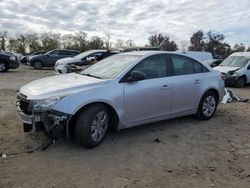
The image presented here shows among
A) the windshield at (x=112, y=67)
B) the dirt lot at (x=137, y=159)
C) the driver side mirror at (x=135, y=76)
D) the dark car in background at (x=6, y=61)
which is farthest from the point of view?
the dark car in background at (x=6, y=61)

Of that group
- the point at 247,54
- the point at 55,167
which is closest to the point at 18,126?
the point at 55,167

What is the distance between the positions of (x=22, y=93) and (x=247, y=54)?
13.8m

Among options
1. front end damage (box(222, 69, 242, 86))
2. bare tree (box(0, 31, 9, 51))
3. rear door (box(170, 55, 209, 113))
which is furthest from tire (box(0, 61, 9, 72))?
bare tree (box(0, 31, 9, 51))

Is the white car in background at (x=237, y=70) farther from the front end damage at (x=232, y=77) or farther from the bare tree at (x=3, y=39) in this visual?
the bare tree at (x=3, y=39)

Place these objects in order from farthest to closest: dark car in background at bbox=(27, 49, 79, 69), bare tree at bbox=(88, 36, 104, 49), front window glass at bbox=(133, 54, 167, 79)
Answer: bare tree at bbox=(88, 36, 104, 49) < dark car in background at bbox=(27, 49, 79, 69) < front window glass at bbox=(133, 54, 167, 79)

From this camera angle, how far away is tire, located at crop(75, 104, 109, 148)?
16.8 feet

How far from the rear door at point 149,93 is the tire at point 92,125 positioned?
48 centimetres

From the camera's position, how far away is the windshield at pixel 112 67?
19.7 ft

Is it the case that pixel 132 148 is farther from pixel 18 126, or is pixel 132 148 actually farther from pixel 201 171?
pixel 18 126

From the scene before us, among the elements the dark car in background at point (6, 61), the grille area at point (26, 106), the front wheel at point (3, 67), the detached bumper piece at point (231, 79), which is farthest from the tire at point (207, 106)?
the front wheel at point (3, 67)

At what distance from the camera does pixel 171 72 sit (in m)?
6.67

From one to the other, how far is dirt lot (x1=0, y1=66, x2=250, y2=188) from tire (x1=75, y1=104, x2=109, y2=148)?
158 millimetres

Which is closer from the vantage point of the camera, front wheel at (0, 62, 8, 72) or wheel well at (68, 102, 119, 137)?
wheel well at (68, 102, 119, 137)

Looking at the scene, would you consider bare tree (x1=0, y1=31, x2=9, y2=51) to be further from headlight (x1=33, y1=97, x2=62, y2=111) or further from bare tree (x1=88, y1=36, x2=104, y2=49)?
headlight (x1=33, y1=97, x2=62, y2=111)
